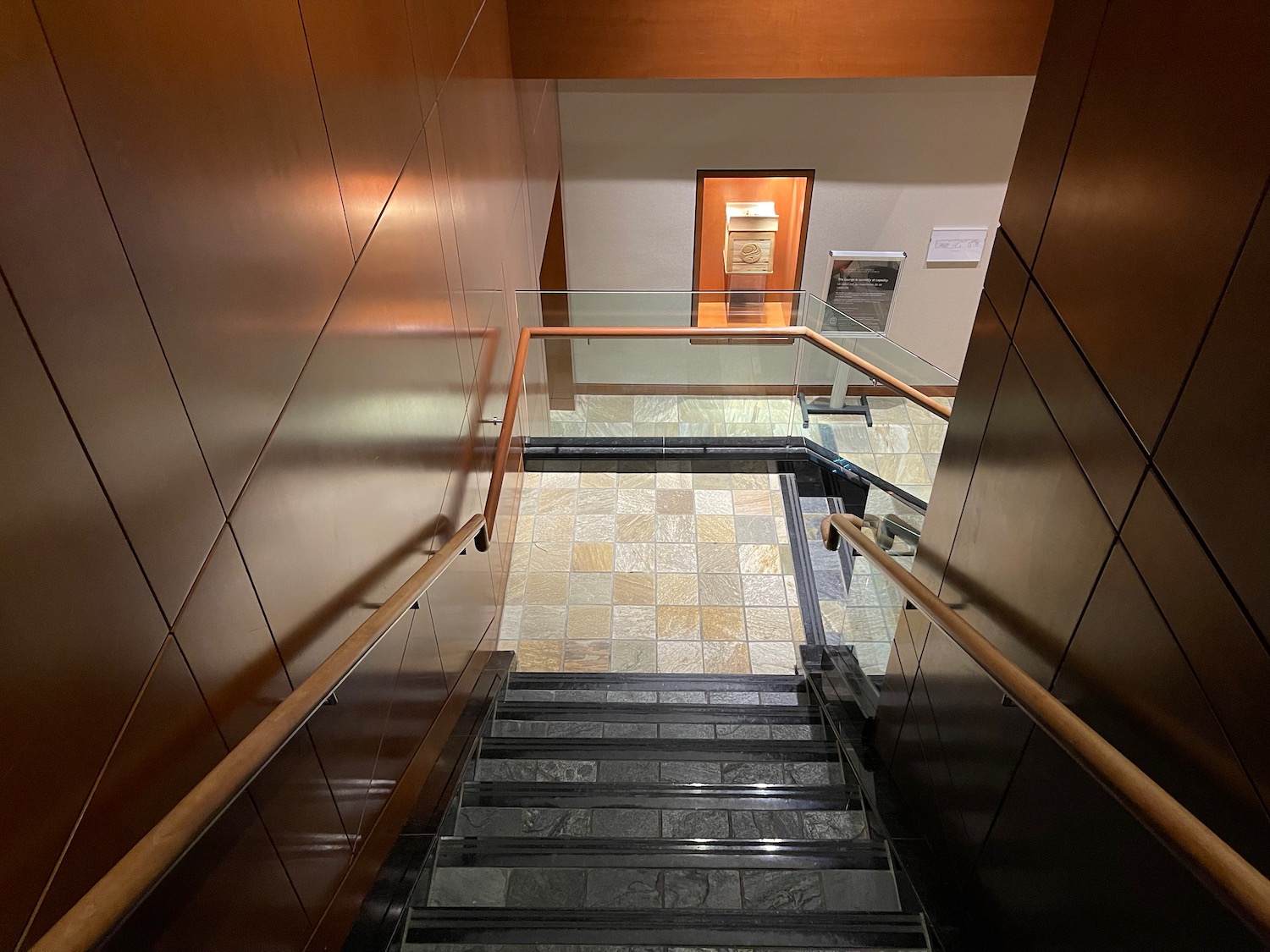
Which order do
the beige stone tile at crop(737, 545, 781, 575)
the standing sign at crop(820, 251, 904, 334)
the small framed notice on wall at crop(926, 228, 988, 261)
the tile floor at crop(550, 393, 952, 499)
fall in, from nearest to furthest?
the beige stone tile at crop(737, 545, 781, 575)
the tile floor at crop(550, 393, 952, 499)
the small framed notice on wall at crop(926, 228, 988, 261)
the standing sign at crop(820, 251, 904, 334)

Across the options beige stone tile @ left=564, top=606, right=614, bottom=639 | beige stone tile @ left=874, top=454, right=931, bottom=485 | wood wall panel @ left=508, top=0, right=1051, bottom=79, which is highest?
wood wall panel @ left=508, top=0, right=1051, bottom=79

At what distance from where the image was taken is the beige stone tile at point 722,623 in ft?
16.5

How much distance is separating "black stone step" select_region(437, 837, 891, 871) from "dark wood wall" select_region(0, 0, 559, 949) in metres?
0.40

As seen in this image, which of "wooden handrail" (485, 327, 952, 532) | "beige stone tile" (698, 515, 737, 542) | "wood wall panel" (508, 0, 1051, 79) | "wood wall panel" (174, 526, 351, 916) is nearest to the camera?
"wood wall panel" (174, 526, 351, 916)

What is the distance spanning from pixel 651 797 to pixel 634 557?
2432mm

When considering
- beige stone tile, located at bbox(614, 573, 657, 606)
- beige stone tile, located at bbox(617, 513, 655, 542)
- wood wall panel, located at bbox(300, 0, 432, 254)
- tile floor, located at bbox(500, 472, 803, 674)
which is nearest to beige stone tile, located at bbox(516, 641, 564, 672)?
tile floor, located at bbox(500, 472, 803, 674)

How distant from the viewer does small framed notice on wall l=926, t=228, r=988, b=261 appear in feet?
26.9

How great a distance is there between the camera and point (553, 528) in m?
5.77

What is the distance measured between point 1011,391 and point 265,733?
1861 mm

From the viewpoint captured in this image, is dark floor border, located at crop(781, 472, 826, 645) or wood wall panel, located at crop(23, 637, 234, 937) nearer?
wood wall panel, located at crop(23, 637, 234, 937)

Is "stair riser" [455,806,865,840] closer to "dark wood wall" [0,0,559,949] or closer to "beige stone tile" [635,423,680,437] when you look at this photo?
"dark wood wall" [0,0,559,949]

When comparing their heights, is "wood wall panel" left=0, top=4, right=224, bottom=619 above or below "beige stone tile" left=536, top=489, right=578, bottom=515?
above

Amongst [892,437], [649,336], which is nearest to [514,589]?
[649,336]

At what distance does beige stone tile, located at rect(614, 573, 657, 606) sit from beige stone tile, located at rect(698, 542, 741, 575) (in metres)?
0.34
